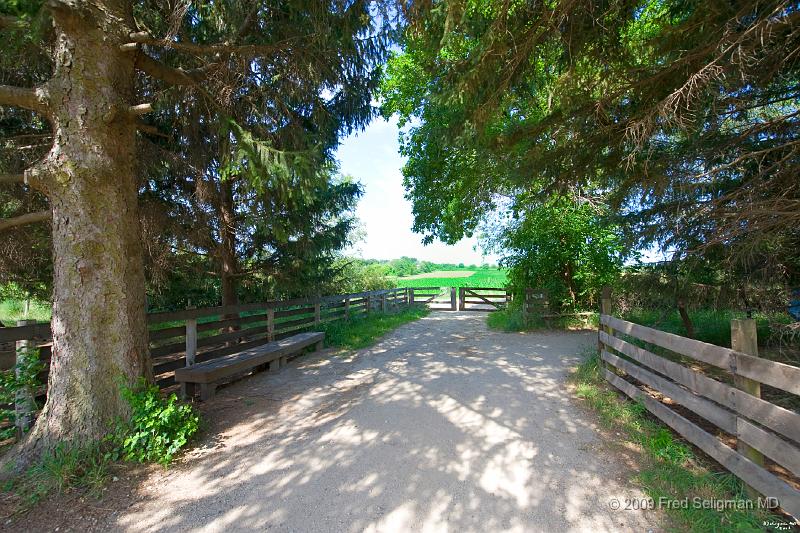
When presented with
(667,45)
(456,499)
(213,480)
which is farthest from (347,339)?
(667,45)

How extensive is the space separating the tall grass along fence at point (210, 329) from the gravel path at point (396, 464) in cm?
86

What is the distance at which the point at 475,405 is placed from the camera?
472 centimetres

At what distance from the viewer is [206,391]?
5.25 meters

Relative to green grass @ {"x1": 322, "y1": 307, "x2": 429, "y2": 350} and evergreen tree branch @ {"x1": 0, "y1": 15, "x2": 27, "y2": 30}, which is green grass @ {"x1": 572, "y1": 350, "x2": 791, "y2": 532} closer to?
green grass @ {"x1": 322, "y1": 307, "x2": 429, "y2": 350}

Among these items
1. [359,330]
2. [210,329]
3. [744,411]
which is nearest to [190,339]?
[210,329]

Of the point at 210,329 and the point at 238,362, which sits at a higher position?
the point at 210,329

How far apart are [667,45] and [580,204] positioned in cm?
583

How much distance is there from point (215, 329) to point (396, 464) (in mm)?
6620

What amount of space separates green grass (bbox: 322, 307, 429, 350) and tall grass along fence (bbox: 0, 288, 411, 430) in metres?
0.30

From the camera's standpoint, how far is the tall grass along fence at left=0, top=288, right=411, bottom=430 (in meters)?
4.19

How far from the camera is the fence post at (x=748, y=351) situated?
103 inches

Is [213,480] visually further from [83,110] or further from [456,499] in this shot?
[83,110]

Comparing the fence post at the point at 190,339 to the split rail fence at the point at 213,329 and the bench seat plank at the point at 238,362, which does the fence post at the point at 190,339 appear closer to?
the split rail fence at the point at 213,329

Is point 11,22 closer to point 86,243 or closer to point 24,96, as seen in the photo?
point 24,96
